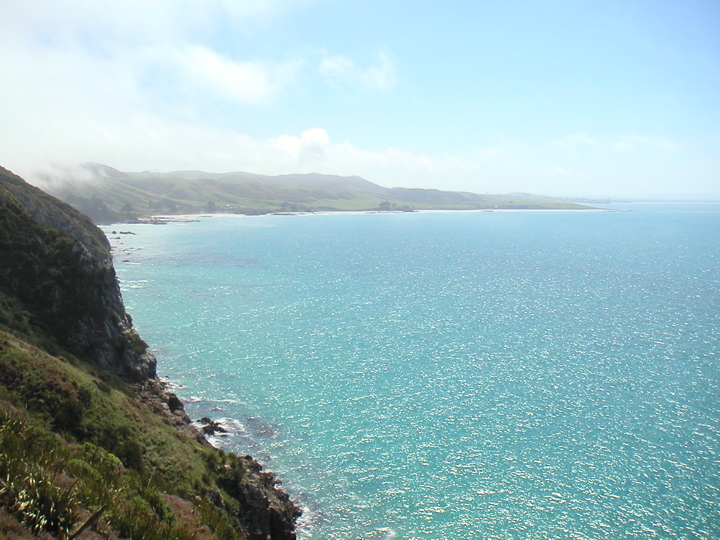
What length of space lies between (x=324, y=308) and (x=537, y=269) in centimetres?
6504

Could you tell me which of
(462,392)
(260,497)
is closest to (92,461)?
(260,497)

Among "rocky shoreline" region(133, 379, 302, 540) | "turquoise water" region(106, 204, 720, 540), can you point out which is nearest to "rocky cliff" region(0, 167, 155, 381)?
"rocky shoreline" region(133, 379, 302, 540)

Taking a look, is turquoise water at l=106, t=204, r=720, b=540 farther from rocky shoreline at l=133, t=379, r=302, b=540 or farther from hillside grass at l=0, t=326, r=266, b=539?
hillside grass at l=0, t=326, r=266, b=539

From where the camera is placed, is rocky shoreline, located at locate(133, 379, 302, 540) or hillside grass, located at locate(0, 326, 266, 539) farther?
rocky shoreline, located at locate(133, 379, 302, 540)

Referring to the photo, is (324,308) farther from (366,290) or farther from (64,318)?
(64,318)

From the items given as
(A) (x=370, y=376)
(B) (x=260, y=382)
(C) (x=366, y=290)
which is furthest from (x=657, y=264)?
(B) (x=260, y=382)

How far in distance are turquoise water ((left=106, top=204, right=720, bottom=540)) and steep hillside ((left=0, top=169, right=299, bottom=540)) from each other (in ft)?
19.4

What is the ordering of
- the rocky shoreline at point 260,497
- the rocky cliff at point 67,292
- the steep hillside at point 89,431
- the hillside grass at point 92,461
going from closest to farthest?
the hillside grass at point 92,461, the steep hillside at point 89,431, the rocky shoreline at point 260,497, the rocky cliff at point 67,292

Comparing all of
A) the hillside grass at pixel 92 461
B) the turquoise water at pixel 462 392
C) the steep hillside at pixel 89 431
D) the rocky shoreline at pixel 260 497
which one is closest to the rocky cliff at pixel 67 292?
the steep hillside at pixel 89 431

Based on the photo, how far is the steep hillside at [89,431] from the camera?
12.9 m

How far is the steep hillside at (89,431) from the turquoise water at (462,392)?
19.4 feet

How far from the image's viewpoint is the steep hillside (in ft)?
42.5

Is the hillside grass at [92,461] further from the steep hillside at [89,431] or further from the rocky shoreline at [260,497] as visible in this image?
the rocky shoreline at [260,497]

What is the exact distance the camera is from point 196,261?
122875 millimetres
